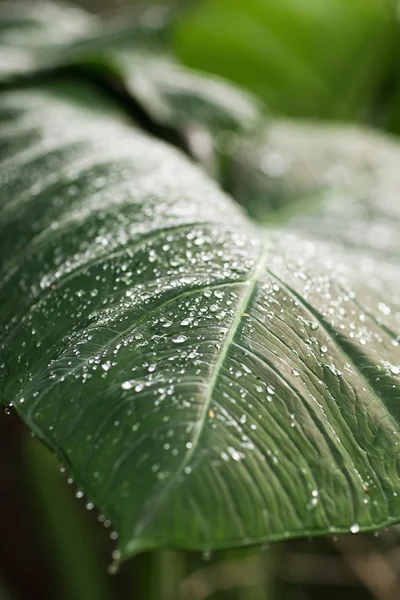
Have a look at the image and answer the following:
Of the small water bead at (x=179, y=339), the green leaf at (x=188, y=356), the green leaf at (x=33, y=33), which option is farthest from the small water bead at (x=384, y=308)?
the green leaf at (x=33, y=33)

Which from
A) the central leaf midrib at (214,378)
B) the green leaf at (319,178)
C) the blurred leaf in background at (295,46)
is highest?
the blurred leaf in background at (295,46)

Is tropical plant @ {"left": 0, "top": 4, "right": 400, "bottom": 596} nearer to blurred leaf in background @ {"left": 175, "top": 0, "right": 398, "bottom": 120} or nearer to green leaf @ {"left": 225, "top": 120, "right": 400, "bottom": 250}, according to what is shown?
green leaf @ {"left": 225, "top": 120, "right": 400, "bottom": 250}

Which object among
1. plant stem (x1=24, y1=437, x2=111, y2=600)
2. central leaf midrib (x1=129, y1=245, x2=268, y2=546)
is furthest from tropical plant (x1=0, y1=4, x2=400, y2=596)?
plant stem (x1=24, y1=437, x2=111, y2=600)

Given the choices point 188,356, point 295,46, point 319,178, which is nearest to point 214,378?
point 188,356

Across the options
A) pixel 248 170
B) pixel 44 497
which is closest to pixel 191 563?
pixel 44 497

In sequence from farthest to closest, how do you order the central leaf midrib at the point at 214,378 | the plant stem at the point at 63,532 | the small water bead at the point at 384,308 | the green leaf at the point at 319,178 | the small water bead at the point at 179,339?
the plant stem at the point at 63,532, the green leaf at the point at 319,178, the small water bead at the point at 384,308, the small water bead at the point at 179,339, the central leaf midrib at the point at 214,378

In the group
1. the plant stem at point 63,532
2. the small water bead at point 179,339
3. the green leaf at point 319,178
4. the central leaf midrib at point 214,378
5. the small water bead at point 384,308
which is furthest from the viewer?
the plant stem at point 63,532

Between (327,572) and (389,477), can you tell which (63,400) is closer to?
(389,477)

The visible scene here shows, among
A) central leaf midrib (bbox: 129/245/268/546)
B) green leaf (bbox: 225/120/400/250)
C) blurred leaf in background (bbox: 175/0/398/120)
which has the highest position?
blurred leaf in background (bbox: 175/0/398/120)

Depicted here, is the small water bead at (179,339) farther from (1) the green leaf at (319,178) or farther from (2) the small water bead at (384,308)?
(1) the green leaf at (319,178)
